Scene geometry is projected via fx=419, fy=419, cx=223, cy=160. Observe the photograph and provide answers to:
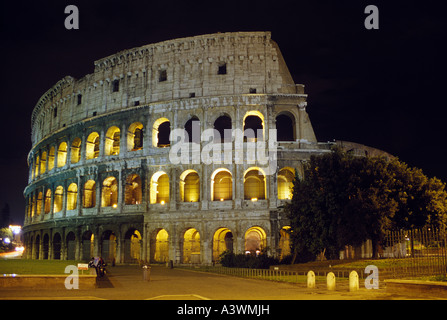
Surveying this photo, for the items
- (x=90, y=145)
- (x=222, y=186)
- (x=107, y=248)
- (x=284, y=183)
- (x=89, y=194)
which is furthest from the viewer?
(x=90, y=145)

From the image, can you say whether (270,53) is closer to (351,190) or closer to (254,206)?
(254,206)

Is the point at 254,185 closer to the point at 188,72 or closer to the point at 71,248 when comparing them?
the point at 188,72

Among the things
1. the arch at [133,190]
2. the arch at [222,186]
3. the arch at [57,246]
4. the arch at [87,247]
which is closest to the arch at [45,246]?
the arch at [57,246]

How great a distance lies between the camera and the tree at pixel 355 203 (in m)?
21.7

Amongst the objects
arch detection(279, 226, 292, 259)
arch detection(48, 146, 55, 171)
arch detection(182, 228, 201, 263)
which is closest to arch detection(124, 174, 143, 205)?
arch detection(182, 228, 201, 263)

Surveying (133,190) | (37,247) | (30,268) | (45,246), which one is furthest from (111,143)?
(30,268)

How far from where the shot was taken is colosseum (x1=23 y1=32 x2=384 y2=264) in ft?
101

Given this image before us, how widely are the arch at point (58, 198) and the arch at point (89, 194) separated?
4352 mm

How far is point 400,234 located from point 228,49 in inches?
878

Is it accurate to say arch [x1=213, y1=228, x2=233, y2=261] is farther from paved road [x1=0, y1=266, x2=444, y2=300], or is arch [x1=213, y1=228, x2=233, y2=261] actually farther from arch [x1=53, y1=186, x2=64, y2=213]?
paved road [x1=0, y1=266, x2=444, y2=300]

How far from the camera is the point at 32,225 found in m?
42.7

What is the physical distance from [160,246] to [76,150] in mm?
12902

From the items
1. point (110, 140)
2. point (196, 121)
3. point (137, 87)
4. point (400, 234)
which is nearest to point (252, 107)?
point (196, 121)

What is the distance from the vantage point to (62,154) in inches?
1598
